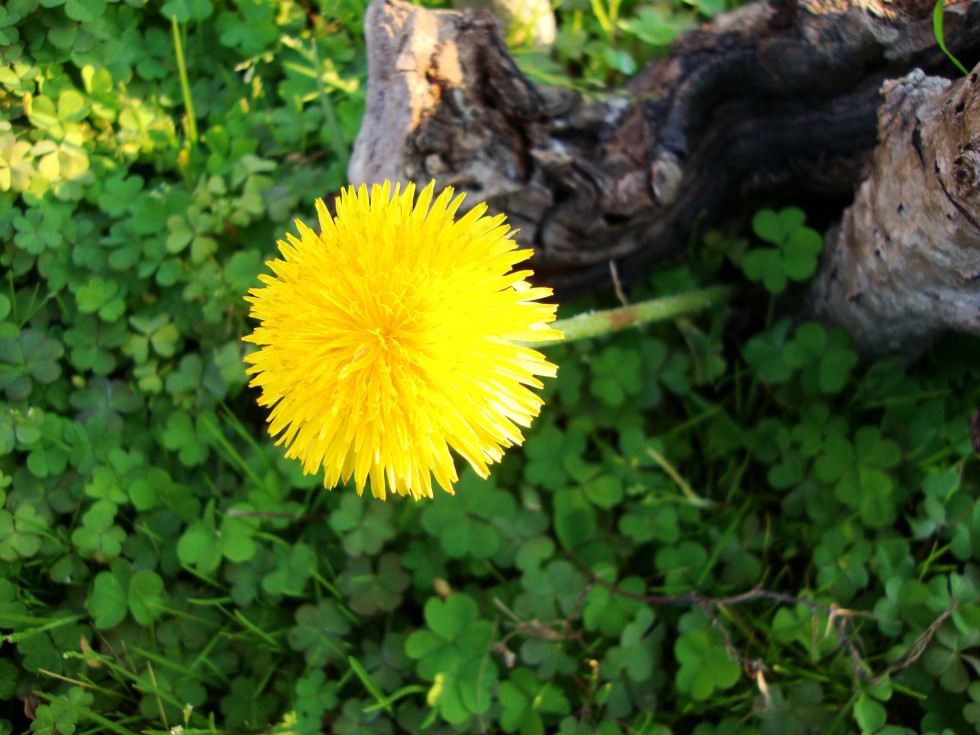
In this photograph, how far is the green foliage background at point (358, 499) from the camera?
1998mm

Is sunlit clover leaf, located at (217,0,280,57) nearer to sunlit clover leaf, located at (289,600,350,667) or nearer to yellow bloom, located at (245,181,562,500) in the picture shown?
yellow bloom, located at (245,181,562,500)

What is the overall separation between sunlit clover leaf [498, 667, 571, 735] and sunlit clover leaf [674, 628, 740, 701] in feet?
1.08

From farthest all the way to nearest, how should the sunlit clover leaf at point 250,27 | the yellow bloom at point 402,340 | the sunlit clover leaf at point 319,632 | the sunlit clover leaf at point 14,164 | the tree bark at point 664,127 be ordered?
the sunlit clover leaf at point 250,27 → the sunlit clover leaf at point 14,164 → the sunlit clover leaf at point 319,632 → the tree bark at point 664,127 → the yellow bloom at point 402,340

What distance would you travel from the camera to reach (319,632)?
208 cm

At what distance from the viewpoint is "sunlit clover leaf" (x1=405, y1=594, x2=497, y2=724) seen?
6.41ft

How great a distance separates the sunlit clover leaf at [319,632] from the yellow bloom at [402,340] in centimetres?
67

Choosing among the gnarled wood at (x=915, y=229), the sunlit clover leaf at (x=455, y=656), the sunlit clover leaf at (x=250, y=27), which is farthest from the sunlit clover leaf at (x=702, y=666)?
the sunlit clover leaf at (x=250, y=27)

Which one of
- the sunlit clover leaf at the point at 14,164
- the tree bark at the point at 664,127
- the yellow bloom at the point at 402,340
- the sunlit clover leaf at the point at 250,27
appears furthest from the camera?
the sunlit clover leaf at the point at 250,27

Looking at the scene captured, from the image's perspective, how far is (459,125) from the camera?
6.58ft

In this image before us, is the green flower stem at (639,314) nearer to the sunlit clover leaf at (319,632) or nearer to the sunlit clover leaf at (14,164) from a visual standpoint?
the sunlit clover leaf at (319,632)

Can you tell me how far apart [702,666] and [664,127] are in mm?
1507

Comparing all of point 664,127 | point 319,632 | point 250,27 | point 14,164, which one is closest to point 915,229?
point 664,127

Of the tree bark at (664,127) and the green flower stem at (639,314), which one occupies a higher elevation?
the tree bark at (664,127)

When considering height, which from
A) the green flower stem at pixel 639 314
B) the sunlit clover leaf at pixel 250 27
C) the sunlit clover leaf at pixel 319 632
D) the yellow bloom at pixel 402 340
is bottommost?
the sunlit clover leaf at pixel 319 632
